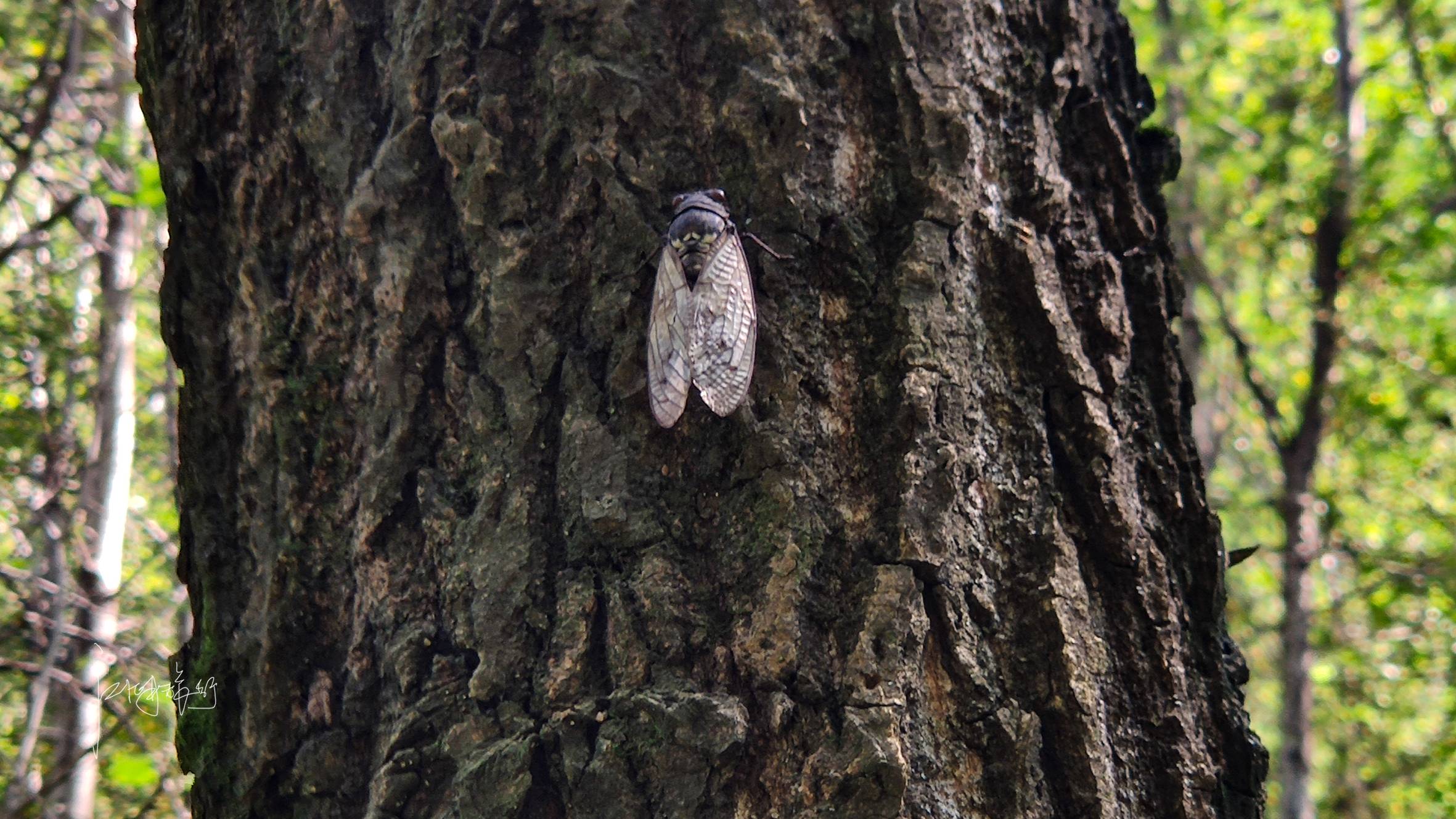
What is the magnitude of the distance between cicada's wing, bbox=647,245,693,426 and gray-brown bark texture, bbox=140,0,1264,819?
0.03m

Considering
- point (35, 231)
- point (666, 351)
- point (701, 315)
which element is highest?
point (35, 231)

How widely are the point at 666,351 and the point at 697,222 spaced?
0.82ft

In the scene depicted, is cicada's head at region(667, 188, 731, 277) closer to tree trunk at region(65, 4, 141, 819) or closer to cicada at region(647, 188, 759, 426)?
cicada at region(647, 188, 759, 426)

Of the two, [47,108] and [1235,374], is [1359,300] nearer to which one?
[1235,374]

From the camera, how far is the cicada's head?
1557mm

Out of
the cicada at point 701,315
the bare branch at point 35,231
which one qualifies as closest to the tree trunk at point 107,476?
the bare branch at point 35,231

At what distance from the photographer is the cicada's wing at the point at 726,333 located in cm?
141

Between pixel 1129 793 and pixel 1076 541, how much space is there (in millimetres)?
383

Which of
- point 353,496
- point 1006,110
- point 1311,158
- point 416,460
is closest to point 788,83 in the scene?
point 1006,110

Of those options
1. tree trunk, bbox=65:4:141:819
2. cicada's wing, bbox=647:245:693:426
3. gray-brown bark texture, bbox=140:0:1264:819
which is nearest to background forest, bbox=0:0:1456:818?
tree trunk, bbox=65:4:141:819

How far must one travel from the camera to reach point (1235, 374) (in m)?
8.51

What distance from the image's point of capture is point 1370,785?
6.95m

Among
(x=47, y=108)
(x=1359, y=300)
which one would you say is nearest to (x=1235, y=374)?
(x=1359, y=300)

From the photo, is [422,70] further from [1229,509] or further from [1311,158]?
[1229,509]
